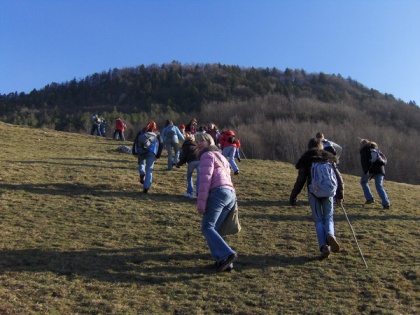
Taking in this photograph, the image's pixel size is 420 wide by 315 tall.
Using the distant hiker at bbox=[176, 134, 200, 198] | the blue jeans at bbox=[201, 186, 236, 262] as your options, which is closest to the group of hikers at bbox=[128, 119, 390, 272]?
the blue jeans at bbox=[201, 186, 236, 262]

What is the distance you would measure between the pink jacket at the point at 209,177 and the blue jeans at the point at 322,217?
1.78 m

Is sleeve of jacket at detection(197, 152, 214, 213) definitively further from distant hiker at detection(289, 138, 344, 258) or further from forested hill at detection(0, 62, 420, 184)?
forested hill at detection(0, 62, 420, 184)

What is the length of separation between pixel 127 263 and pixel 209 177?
77.4 inches

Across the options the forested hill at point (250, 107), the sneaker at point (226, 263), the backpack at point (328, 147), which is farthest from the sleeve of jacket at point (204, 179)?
the forested hill at point (250, 107)

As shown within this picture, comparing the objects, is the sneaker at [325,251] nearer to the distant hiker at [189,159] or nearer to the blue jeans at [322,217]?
the blue jeans at [322,217]

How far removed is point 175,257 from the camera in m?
7.31

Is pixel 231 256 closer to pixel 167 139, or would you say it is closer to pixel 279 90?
pixel 167 139

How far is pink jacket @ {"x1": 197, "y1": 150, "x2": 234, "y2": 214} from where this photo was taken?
6500 millimetres

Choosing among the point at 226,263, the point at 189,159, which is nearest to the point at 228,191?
the point at 226,263

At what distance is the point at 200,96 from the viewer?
106750 millimetres

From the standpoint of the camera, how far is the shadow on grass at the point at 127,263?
6375 mm

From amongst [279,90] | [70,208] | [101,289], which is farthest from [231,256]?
[279,90]

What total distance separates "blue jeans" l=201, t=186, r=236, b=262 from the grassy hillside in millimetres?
380

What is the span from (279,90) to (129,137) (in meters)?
46.5
